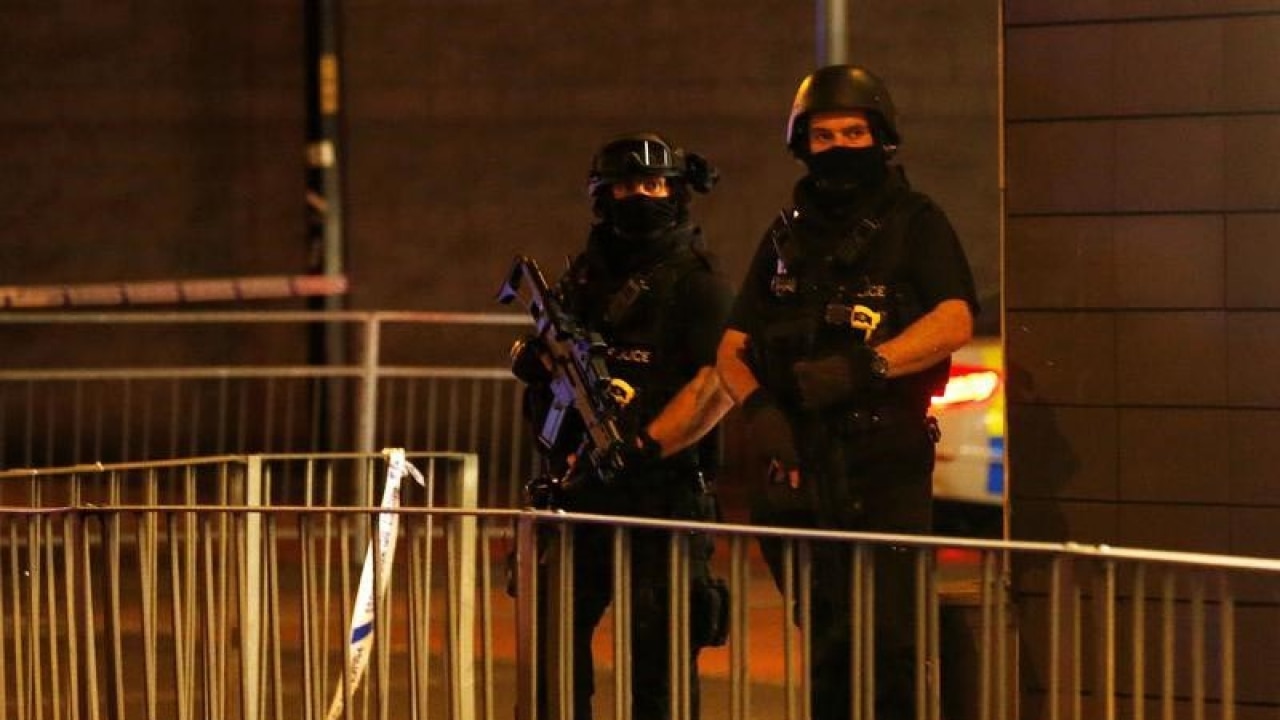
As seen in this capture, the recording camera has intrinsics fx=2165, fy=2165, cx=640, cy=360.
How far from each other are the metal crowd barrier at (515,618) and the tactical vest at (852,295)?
1.41ft

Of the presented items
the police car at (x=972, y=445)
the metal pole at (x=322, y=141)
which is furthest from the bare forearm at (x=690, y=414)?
the metal pole at (x=322, y=141)

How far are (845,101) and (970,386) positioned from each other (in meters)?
3.53

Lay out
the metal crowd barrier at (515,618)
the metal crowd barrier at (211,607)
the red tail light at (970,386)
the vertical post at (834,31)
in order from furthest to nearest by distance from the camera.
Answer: the red tail light at (970,386) → the vertical post at (834,31) → the metal crowd barrier at (211,607) → the metal crowd barrier at (515,618)

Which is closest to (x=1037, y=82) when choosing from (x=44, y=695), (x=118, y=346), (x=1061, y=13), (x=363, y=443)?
(x=1061, y=13)

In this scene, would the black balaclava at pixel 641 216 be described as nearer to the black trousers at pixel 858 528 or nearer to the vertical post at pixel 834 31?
the black trousers at pixel 858 528

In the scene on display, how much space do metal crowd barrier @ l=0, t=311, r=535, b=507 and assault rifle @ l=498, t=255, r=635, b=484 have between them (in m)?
3.07

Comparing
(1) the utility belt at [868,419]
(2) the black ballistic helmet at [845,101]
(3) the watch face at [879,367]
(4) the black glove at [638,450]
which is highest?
(2) the black ballistic helmet at [845,101]

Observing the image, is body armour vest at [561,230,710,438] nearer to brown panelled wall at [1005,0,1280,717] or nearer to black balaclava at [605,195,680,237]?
black balaclava at [605,195,680,237]

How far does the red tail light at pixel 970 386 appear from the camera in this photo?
28.0 ft

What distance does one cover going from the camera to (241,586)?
191 inches

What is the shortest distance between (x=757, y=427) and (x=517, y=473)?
13.7ft

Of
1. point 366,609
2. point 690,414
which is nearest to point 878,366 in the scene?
point 690,414

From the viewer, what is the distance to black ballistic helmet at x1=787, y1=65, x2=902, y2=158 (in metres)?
5.21

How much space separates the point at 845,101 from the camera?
5.20 metres
